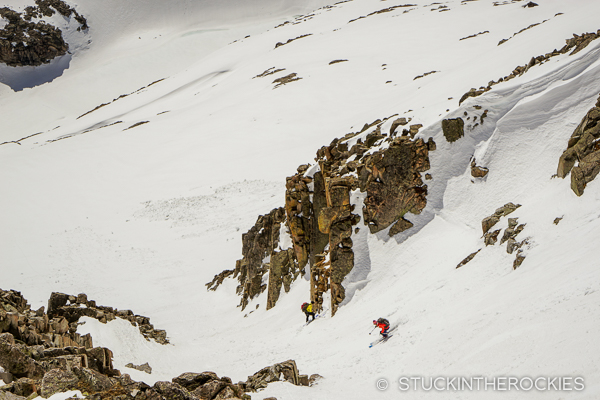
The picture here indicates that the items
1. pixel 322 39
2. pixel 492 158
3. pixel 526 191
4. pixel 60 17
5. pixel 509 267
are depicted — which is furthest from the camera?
pixel 60 17

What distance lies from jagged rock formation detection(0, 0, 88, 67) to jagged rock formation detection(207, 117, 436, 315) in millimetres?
103821

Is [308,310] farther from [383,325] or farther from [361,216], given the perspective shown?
[383,325]

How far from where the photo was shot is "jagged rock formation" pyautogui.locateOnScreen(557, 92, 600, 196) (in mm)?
10077

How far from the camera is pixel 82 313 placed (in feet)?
49.4

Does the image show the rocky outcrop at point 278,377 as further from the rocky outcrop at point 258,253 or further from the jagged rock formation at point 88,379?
the rocky outcrop at point 258,253

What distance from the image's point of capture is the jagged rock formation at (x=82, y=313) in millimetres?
14980

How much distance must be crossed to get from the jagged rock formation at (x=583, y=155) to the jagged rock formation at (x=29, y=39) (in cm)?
11176

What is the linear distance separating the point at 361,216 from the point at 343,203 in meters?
0.78

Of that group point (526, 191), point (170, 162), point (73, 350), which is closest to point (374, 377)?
point (73, 350)

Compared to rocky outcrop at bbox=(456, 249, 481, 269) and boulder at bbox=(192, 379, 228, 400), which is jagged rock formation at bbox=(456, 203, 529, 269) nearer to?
rocky outcrop at bbox=(456, 249, 481, 269)

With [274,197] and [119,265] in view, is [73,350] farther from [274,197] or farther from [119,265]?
[274,197]

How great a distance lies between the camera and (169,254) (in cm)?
2583

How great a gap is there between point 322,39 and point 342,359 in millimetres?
60622

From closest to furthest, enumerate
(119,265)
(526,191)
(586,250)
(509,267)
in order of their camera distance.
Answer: (586,250) < (509,267) < (526,191) < (119,265)
